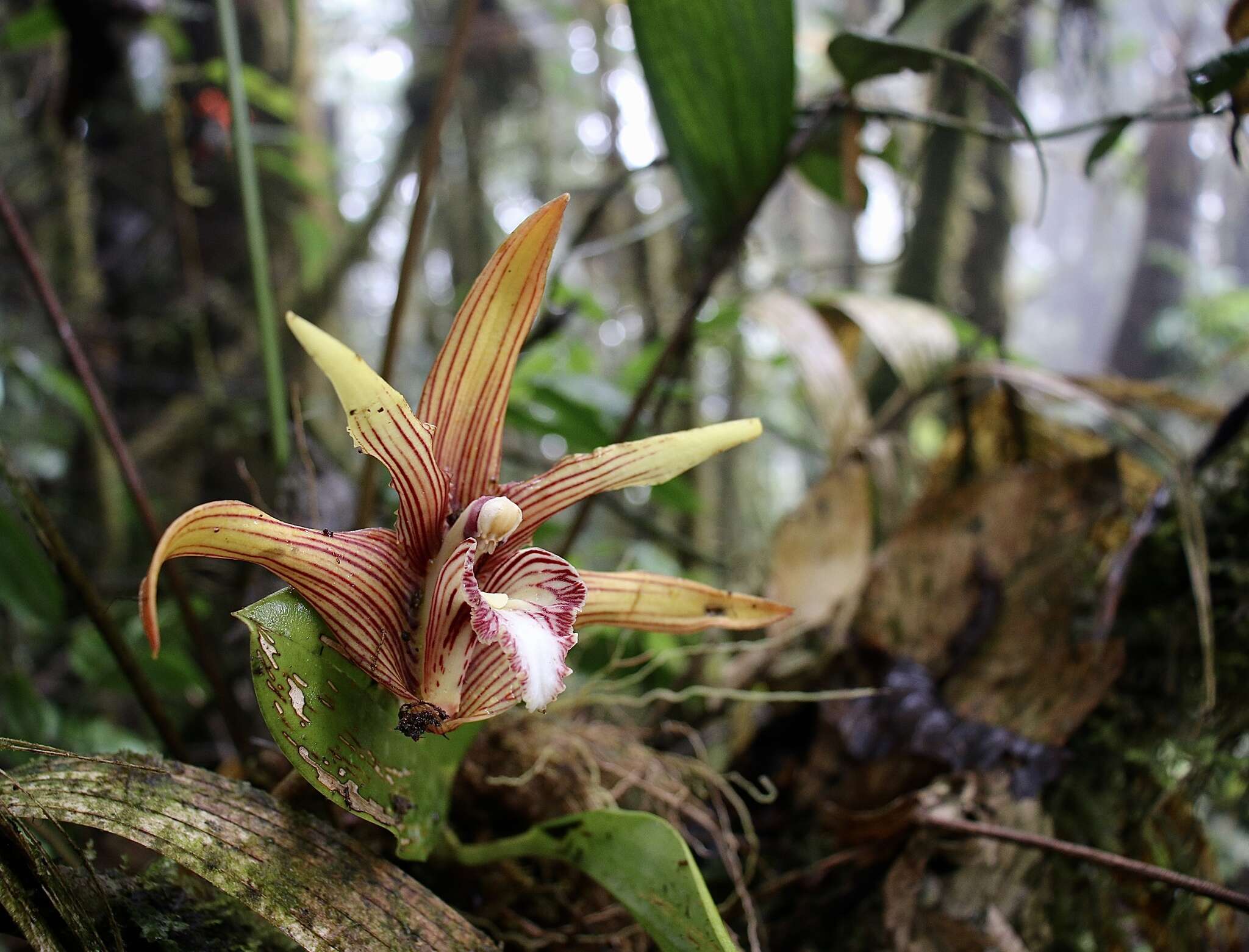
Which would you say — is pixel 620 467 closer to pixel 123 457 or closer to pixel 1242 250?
pixel 123 457

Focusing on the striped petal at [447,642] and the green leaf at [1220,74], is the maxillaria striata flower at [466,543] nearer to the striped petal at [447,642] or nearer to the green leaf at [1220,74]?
the striped petal at [447,642]

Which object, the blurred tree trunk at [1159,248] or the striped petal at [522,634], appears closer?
the striped petal at [522,634]

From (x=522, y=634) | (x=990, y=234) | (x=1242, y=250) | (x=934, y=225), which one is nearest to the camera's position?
(x=522, y=634)

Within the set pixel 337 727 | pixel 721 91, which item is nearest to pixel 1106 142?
pixel 721 91

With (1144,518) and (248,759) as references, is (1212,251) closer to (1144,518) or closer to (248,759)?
(1144,518)

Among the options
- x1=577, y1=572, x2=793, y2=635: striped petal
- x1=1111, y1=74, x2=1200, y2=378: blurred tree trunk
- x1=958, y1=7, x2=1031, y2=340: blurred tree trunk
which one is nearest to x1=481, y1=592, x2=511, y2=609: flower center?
x1=577, y1=572, x2=793, y2=635: striped petal

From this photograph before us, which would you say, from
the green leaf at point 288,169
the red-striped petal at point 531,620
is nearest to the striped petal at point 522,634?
the red-striped petal at point 531,620

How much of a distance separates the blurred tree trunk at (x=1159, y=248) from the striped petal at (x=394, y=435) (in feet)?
18.2

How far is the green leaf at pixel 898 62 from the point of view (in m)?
0.75

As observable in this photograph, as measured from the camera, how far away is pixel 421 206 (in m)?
0.96

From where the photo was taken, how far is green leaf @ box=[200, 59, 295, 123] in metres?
1.77

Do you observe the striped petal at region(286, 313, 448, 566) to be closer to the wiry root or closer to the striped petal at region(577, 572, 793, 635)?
the striped petal at region(577, 572, 793, 635)

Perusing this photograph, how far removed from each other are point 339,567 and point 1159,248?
21.0 feet

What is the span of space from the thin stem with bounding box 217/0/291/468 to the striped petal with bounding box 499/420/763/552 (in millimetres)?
535
